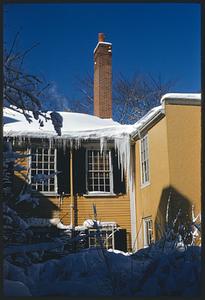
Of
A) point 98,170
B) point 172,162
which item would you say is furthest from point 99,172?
point 172,162

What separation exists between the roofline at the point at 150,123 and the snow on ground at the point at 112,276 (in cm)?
458

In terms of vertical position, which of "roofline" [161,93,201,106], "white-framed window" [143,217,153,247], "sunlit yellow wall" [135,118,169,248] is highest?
"roofline" [161,93,201,106]

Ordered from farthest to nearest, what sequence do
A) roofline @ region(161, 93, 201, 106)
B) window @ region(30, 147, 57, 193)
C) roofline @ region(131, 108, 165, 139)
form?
window @ region(30, 147, 57, 193) < roofline @ region(131, 108, 165, 139) < roofline @ region(161, 93, 201, 106)

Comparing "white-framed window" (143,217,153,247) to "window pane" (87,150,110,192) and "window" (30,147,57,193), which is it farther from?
"window" (30,147,57,193)

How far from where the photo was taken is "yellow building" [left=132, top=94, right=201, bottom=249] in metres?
8.46

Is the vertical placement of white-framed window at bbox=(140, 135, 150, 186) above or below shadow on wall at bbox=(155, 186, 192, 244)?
above

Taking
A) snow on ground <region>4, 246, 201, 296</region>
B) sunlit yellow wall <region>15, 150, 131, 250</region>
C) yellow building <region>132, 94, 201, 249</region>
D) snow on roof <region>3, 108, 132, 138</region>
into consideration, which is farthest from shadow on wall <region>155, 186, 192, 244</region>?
snow on ground <region>4, 246, 201, 296</region>

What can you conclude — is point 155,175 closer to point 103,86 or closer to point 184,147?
point 184,147

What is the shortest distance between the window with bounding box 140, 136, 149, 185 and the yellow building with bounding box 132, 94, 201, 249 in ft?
0.14

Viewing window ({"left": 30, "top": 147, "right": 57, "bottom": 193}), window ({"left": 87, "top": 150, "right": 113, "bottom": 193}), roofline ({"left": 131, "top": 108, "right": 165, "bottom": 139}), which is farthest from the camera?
window ({"left": 87, "top": 150, "right": 113, "bottom": 193})

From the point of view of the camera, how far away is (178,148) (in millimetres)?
8766

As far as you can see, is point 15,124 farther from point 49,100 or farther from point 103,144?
point 49,100

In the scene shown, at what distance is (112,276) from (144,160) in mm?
5743

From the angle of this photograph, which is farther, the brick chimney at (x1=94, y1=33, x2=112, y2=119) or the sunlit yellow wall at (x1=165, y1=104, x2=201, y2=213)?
the brick chimney at (x1=94, y1=33, x2=112, y2=119)
